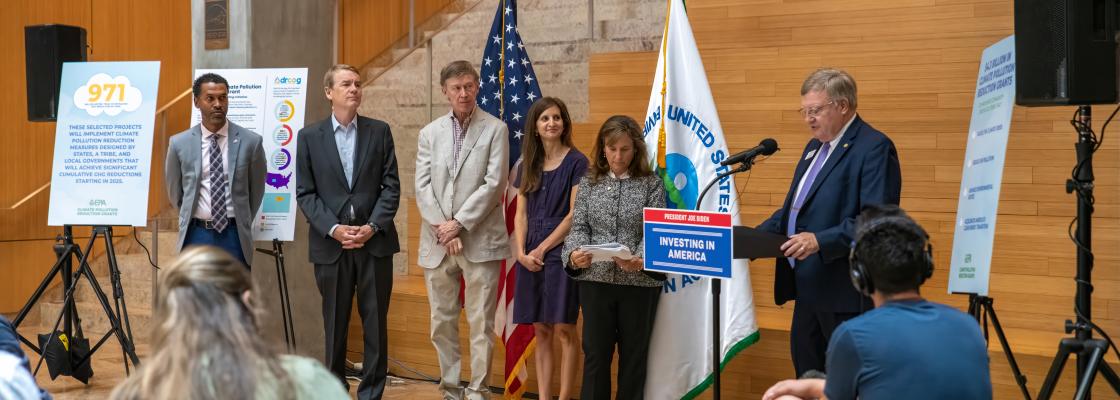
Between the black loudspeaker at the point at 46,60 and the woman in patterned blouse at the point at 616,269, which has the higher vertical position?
the black loudspeaker at the point at 46,60

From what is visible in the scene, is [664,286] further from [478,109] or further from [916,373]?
[916,373]

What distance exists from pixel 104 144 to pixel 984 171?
13.5ft

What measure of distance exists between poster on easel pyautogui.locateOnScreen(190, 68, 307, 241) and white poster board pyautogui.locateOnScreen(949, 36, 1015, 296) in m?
3.13

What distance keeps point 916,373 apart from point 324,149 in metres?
3.54

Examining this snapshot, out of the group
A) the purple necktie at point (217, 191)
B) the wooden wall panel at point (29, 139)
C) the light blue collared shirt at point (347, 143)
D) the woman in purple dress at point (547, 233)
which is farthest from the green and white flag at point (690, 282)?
the wooden wall panel at point (29, 139)

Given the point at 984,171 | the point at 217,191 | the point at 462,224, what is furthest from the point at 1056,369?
the point at 217,191

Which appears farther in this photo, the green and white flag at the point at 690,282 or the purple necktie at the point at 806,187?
the green and white flag at the point at 690,282

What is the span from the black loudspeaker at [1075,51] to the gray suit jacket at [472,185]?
2431 mm

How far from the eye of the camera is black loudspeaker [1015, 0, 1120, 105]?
11.6ft

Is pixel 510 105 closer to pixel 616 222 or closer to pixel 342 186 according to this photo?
pixel 342 186

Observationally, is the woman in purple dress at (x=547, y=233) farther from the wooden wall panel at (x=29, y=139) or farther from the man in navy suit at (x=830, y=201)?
the wooden wall panel at (x=29, y=139)

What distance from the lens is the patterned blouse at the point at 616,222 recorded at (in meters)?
4.57

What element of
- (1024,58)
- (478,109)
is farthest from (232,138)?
(1024,58)

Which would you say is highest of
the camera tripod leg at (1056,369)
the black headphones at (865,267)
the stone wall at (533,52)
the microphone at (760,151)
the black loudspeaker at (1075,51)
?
the stone wall at (533,52)
